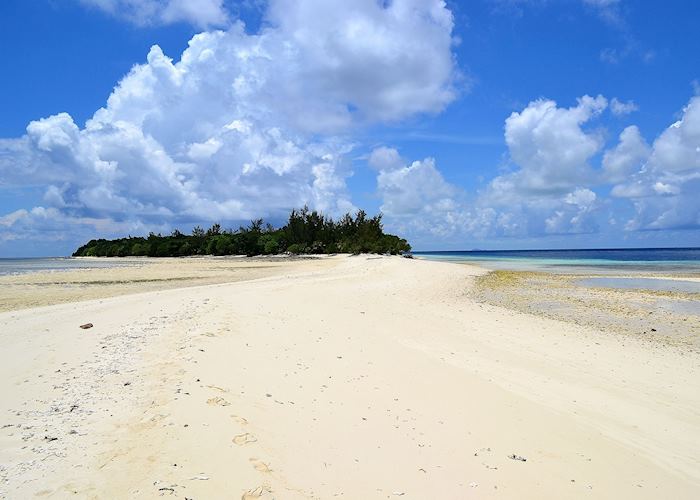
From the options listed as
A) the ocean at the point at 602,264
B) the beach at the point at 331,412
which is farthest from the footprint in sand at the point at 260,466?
the ocean at the point at 602,264

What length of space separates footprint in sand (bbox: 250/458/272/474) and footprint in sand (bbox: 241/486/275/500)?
0.28 meters

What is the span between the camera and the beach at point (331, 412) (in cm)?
430

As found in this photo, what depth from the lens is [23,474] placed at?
3914 mm

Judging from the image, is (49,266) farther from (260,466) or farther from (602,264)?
(602,264)

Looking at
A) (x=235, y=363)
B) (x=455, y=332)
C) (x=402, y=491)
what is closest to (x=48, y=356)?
(x=235, y=363)

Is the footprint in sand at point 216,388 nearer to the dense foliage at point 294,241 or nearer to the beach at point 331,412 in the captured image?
the beach at point 331,412

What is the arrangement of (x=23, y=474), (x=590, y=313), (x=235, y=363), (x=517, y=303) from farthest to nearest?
(x=517, y=303), (x=590, y=313), (x=235, y=363), (x=23, y=474)

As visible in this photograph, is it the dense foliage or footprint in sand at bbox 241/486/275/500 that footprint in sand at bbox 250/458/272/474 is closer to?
footprint in sand at bbox 241/486/275/500

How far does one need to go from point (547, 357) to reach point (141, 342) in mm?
8463

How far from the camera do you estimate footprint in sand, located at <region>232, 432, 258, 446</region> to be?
484 centimetres

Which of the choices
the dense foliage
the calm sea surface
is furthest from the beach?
the dense foliage

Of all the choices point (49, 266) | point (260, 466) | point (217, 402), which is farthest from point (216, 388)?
point (49, 266)

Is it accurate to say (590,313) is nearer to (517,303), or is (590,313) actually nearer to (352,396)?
(517,303)

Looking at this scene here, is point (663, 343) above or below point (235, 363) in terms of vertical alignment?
below
